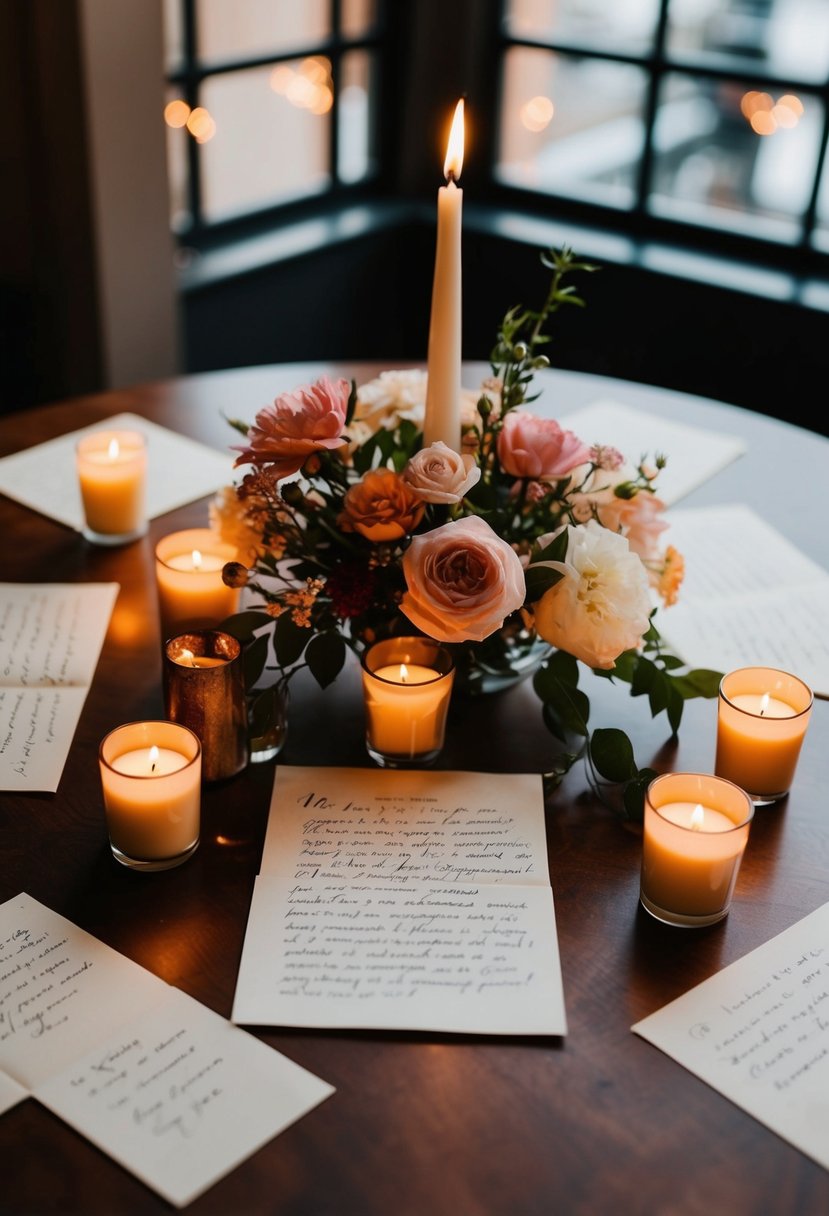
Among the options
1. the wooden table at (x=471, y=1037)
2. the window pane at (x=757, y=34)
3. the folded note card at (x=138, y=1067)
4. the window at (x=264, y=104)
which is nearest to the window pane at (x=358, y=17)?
the window at (x=264, y=104)

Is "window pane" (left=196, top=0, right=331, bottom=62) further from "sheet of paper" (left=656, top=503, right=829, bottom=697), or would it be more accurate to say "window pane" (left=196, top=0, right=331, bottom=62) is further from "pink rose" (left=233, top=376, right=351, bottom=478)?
"pink rose" (left=233, top=376, right=351, bottom=478)

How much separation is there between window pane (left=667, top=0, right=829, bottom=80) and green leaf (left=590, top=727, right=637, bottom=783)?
1994 mm

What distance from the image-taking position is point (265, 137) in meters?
2.82

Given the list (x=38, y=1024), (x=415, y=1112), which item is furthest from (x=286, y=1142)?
(x=38, y=1024)

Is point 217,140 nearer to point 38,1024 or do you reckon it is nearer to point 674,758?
point 674,758

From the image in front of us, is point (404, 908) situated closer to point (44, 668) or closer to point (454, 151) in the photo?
point (44, 668)

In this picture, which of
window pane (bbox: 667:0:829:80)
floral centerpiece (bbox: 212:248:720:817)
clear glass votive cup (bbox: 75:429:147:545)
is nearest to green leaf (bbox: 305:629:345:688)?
floral centerpiece (bbox: 212:248:720:817)

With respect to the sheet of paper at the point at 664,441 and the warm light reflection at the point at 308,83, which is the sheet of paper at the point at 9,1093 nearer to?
the sheet of paper at the point at 664,441

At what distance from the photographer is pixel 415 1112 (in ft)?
2.64

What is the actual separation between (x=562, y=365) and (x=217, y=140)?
35.2 inches

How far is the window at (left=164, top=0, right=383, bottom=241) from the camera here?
2.59 meters

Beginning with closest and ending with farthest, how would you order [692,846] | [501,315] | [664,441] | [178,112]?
1. [692,846]
2. [664,441]
3. [178,112]
4. [501,315]

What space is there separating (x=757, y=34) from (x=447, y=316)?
199 centimetres

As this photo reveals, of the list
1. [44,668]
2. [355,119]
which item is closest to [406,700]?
[44,668]
